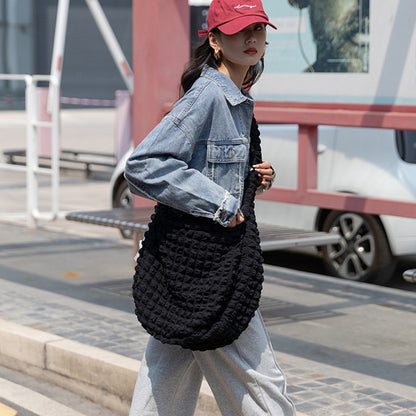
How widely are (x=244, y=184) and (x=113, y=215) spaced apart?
3045 millimetres

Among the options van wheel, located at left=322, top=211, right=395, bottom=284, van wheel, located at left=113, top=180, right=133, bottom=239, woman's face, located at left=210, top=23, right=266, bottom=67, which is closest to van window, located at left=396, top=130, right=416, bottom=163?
van wheel, located at left=322, top=211, right=395, bottom=284

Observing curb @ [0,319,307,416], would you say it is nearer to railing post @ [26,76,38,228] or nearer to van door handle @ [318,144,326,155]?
van door handle @ [318,144,326,155]

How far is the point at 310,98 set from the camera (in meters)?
6.22

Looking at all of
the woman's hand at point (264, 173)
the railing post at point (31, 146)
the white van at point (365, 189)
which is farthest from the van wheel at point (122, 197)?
the woman's hand at point (264, 173)

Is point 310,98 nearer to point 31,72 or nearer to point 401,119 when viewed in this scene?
point 401,119

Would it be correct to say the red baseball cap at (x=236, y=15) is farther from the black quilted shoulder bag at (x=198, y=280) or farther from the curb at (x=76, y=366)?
the curb at (x=76, y=366)

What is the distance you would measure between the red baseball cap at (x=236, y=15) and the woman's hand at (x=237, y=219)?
584 millimetres

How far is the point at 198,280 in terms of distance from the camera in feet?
10.1

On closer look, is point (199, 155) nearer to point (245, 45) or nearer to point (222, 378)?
point (245, 45)

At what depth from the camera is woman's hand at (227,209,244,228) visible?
3.07 m

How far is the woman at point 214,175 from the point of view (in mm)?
3033

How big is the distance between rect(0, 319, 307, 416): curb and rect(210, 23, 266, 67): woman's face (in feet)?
5.86

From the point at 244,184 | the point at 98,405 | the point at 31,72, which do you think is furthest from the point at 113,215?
the point at 31,72

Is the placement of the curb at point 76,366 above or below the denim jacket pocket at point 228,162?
below
